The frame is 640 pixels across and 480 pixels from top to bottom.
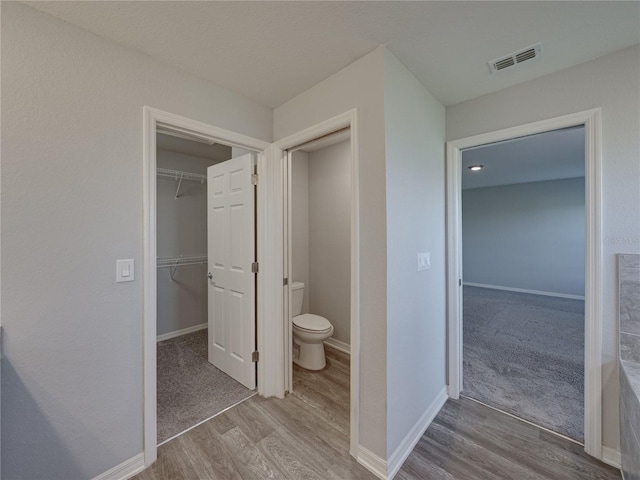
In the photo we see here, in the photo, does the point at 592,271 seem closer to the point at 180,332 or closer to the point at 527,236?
the point at 180,332

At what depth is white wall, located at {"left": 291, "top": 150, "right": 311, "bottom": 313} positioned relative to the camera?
3.36 meters

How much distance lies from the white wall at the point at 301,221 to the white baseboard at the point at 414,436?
180cm

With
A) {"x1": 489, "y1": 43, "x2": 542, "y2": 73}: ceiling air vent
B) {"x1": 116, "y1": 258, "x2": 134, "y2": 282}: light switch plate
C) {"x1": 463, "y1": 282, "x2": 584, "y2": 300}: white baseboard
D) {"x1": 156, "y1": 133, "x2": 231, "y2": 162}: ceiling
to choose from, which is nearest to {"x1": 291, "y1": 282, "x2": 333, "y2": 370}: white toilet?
{"x1": 116, "y1": 258, "x2": 134, "y2": 282}: light switch plate

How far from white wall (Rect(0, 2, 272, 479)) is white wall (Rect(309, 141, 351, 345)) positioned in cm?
196

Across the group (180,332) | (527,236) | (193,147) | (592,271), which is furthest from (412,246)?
(527,236)

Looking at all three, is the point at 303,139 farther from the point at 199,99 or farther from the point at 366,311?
the point at 366,311

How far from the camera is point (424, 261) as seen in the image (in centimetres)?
189

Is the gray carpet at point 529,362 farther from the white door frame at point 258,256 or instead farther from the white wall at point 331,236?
the white door frame at point 258,256

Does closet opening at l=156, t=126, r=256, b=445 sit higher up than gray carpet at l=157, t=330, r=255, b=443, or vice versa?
closet opening at l=156, t=126, r=256, b=445

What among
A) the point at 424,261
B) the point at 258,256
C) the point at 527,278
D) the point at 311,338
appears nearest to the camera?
the point at 424,261

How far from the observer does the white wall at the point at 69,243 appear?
1201 millimetres

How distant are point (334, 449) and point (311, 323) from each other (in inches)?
44.8

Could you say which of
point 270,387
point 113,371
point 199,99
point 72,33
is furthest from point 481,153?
point 113,371

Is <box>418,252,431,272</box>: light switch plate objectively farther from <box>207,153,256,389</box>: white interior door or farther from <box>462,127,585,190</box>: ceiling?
<box>462,127,585,190</box>: ceiling
